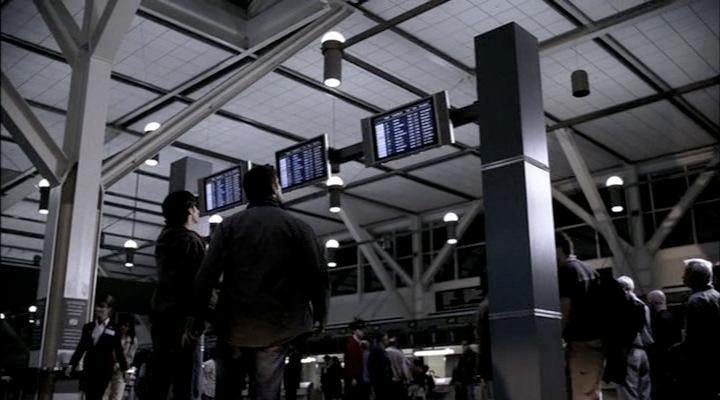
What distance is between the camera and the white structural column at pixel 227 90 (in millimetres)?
9766

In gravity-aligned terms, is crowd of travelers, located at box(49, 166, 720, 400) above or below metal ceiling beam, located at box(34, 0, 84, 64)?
below

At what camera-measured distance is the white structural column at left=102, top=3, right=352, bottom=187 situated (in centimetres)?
977

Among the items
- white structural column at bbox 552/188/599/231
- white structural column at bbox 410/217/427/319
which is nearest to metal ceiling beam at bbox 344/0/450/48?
white structural column at bbox 552/188/599/231

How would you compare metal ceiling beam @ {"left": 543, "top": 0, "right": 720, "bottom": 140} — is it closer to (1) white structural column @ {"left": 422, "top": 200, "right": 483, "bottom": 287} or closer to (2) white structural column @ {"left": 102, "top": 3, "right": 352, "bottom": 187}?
(2) white structural column @ {"left": 102, "top": 3, "right": 352, "bottom": 187}

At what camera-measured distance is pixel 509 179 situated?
570cm

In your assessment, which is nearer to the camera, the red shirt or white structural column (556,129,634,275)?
the red shirt

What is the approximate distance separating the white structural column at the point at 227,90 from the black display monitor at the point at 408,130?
7.70ft

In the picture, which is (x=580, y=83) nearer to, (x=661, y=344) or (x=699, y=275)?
(x=661, y=344)

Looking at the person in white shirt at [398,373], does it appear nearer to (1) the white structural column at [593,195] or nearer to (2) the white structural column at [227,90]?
(2) the white structural column at [227,90]

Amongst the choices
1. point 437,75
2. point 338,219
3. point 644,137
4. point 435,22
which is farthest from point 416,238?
point 435,22

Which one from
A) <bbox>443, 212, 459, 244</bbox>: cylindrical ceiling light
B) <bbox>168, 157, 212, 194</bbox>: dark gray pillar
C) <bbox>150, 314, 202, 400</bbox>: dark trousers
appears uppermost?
<bbox>443, 212, 459, 244</bbox>: cylindrical ceiling light

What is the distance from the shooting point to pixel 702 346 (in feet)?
18.8

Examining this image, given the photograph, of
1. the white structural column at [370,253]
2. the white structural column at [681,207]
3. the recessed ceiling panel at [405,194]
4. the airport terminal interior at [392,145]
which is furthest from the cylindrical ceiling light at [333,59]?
the white structural column at [370,253]

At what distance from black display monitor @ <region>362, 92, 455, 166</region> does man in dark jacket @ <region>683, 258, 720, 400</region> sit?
10.5 ft
